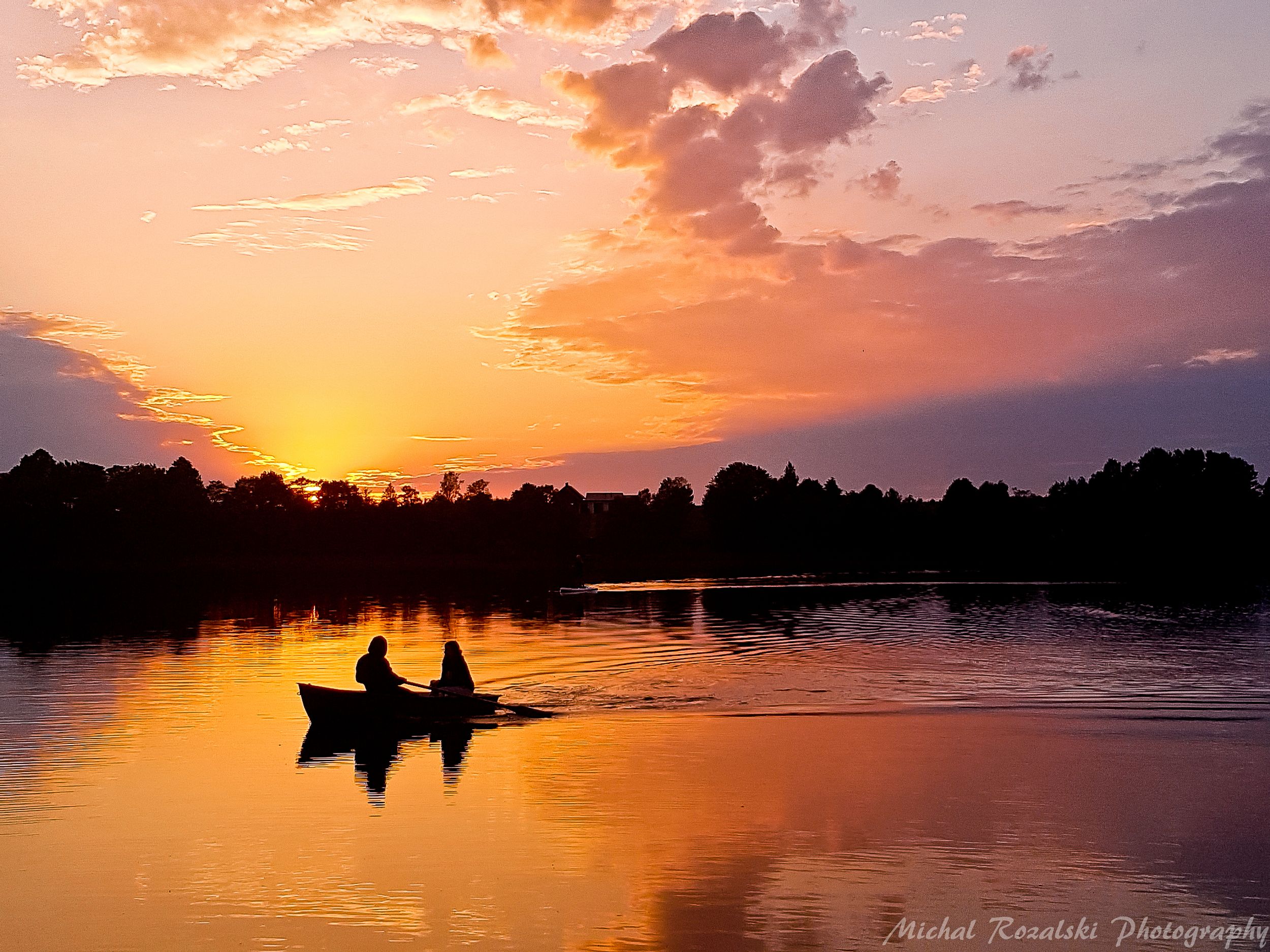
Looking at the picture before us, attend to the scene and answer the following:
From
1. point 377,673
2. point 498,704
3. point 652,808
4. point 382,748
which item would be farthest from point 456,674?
point 652,808

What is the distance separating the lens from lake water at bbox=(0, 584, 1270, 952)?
1135 centimetres

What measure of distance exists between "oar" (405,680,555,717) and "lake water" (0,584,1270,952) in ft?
2.25

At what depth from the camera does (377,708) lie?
2219 centimetres

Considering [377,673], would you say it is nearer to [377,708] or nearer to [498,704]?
[377,708]

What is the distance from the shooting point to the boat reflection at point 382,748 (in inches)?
719

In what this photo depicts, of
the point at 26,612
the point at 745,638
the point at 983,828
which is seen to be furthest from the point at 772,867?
the point at 26,612

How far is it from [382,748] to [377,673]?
195cm

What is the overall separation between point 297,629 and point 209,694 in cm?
1987

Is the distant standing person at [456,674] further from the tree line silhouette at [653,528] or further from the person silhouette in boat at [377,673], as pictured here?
the tree line silhouette at [653,528]

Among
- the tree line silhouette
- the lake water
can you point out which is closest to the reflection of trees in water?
the lake water

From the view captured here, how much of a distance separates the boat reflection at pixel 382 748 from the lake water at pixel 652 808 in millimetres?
123
